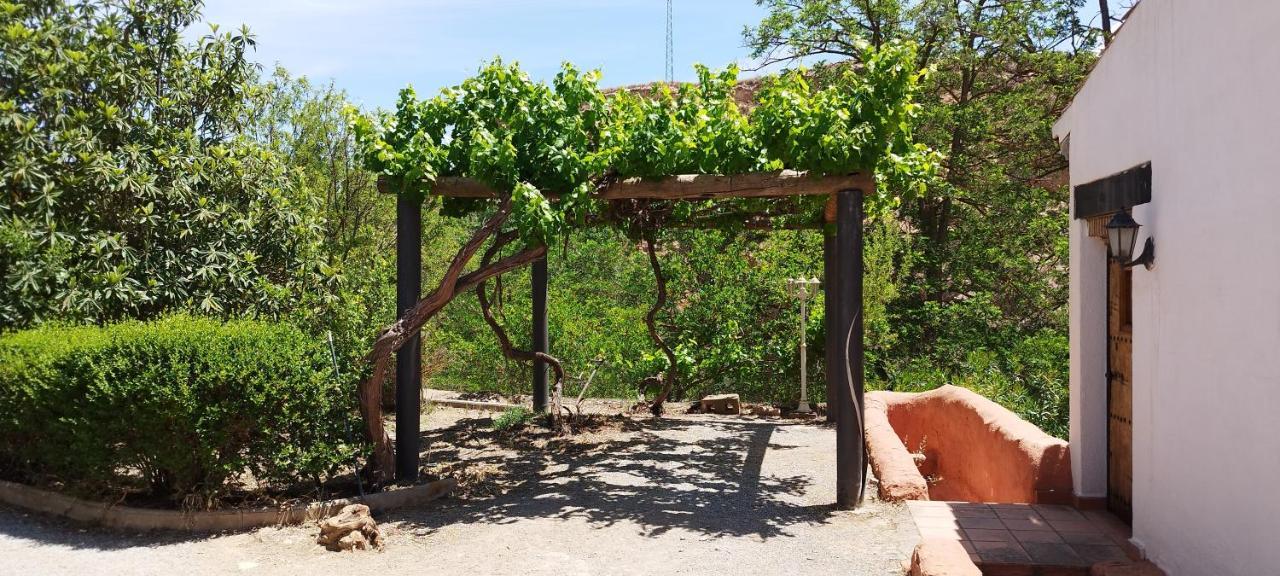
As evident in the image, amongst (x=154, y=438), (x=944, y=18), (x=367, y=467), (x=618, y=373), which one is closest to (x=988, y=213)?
(x=944, y=18)

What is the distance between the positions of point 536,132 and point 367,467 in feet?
9.83

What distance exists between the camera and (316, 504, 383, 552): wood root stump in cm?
591

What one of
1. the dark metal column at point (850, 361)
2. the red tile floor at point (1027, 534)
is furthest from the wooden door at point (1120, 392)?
the dark metal column at point (850, 361)

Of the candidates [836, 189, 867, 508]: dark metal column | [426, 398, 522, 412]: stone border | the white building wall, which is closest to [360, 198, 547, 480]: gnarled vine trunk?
[836, 189, 867, 508]: dark metal column

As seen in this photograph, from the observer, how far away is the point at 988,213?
1773cm

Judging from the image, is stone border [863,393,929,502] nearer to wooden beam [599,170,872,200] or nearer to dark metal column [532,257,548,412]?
wooden beam [599,170,872,200]

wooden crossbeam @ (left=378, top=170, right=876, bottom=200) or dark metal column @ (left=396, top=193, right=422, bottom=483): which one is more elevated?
wooden crossbeam @ (left=378, top=170, right=876, bottom=200)

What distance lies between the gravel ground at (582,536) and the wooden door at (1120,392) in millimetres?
1316

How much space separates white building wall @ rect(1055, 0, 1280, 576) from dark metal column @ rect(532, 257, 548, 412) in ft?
24.6

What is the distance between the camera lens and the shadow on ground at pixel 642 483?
22.0 feet

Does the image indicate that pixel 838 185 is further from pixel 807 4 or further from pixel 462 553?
pixel 807 4

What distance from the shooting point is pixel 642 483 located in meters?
7.97

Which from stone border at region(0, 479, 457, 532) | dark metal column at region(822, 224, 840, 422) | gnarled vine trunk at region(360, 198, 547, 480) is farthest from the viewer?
dark metal column at region(822, 224, 840, 422)

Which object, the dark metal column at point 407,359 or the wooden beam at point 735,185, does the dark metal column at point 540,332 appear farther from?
the wooden beam at point 735,185
